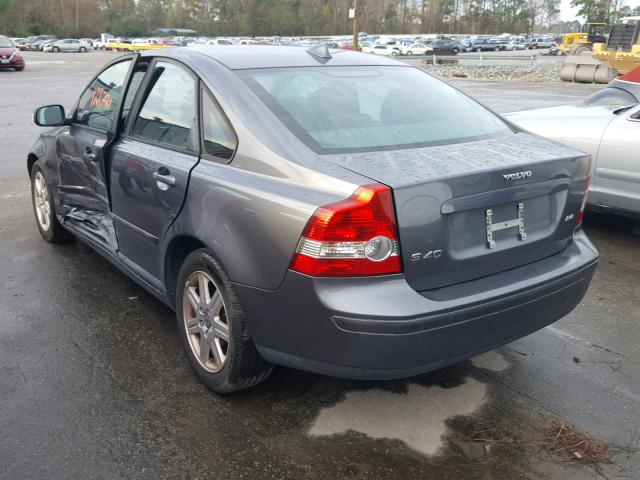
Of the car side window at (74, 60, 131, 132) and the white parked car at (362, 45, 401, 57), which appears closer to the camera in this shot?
the car side window at (74, 60, 131, 132)

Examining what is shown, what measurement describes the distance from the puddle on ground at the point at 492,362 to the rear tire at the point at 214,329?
1206 mm

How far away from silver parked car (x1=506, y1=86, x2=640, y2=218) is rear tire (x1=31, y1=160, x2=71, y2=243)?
449 cm

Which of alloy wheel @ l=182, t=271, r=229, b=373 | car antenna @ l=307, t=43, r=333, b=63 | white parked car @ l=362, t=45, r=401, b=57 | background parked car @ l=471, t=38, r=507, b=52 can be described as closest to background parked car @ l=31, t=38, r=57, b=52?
white parked car @ l=362, t=45, r=401, b=57

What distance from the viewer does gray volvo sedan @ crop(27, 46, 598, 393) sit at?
95.7 inches

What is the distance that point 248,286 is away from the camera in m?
2.66

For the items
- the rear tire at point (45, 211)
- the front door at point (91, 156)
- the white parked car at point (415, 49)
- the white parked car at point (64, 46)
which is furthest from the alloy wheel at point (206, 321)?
the white parked car at point (64, 46)

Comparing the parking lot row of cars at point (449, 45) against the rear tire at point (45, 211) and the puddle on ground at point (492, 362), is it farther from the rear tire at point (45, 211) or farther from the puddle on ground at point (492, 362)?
the puddle on ground at point (492, 362)

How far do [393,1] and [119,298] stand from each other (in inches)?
5374

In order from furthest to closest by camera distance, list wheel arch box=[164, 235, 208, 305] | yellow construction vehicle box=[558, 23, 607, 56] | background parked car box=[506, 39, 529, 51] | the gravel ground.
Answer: background parked car box=[506, 39, 529, 51] → yellow construction vehicle box=[558, 23, 607, 56] → the gravel ground → wheel arch box=[164, 235, 208, 305]

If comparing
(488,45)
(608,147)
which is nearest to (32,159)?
(608,147)

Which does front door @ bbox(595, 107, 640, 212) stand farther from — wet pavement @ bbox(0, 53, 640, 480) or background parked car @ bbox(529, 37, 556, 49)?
background parked car @ bbox(529, 37, 556, 49)

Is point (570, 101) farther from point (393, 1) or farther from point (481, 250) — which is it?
point (393, 1)

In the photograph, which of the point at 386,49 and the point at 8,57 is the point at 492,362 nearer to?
the point at 8,57

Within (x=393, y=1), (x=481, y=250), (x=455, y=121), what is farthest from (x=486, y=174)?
(x=393, y=1)
